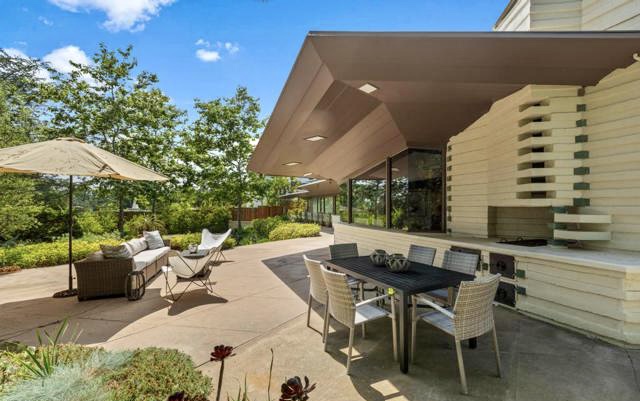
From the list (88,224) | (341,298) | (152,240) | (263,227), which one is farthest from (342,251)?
(88,224)

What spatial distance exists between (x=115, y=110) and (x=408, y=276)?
12.5 metres

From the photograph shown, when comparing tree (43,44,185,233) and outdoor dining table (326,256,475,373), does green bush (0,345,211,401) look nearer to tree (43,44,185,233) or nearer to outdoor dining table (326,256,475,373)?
outdoor dining table (326,256,475,373)

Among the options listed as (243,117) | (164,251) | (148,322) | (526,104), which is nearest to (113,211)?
(243,117)

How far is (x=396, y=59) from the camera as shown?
125 inches

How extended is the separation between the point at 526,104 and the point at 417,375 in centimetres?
398

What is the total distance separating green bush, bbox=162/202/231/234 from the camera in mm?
15133

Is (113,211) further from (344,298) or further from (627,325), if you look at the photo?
(627,325)

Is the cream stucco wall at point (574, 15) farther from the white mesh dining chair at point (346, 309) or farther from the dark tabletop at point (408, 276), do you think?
the white mesh dining chair at point (346, 309)

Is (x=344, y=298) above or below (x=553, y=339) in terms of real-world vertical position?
above

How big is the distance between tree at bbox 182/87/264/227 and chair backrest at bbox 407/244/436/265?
36.8 ft

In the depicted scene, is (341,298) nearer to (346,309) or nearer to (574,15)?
(346,309)

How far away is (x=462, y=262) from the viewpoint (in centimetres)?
373

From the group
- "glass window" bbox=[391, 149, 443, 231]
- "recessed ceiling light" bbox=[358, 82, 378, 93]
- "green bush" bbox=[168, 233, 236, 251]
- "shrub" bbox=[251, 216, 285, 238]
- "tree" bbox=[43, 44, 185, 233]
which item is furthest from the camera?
"shrub" bbox=[251, 216, 285, 238]

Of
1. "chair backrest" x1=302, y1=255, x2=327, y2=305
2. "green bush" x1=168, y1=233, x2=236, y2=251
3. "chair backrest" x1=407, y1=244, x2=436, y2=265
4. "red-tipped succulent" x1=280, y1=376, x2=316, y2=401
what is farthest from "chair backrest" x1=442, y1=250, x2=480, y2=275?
"green bush" x1=168, y1=233, x2=236, y2=251
